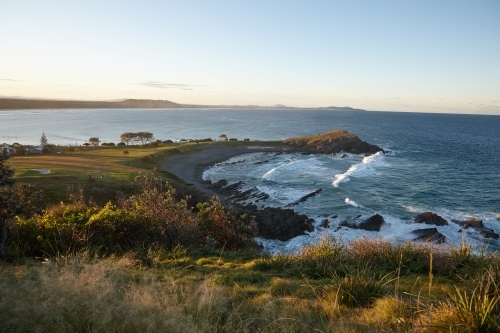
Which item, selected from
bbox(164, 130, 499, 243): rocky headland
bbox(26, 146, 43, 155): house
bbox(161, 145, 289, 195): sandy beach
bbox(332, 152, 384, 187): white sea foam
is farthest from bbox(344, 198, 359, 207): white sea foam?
bbox(26, 146, 43, 155): house

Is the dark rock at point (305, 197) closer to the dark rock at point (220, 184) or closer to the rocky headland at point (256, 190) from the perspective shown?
the rocky headland at point (256, 190)

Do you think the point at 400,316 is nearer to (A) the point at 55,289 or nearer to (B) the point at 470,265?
(B) the point at 470,265

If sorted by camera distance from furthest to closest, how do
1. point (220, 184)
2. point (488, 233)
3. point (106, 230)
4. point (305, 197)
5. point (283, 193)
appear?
point (220, 184), point (283, 193), point (305, 197), point (488, 233), point (106, 230)

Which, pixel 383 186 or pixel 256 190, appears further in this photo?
Result: pixel 383 186

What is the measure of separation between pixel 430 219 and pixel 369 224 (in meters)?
4.85

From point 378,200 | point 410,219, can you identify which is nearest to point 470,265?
point 410,219

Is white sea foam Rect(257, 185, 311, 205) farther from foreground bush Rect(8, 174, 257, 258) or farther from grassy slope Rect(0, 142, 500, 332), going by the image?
grassy slope Rect(0, 142, 500, 332)

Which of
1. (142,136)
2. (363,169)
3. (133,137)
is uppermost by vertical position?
(142,136)

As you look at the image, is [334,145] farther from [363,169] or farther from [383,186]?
[383,186]

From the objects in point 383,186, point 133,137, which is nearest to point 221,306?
point 383,186

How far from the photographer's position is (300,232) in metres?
24.3

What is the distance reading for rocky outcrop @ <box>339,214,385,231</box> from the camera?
25.1 meters

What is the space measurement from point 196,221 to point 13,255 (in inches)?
219

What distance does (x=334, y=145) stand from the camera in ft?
222
